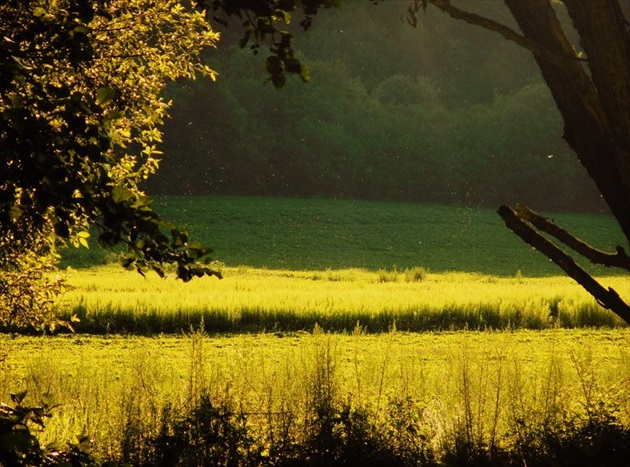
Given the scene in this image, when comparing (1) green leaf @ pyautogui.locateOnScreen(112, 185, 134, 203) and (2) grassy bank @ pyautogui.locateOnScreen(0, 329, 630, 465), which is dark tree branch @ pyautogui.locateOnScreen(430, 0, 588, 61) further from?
(2) grassy bank @ pyautogui.locateOnScreen(0, 329, 630, 465)

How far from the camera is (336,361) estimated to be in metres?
9.40

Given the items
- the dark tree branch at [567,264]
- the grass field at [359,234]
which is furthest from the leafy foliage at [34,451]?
the grass field at [359,234]

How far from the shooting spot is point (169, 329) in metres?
18.2

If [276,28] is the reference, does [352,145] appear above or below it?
above

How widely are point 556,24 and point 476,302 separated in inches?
584

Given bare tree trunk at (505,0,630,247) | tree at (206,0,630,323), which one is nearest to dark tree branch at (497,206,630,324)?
tree at (206,0,630,323)

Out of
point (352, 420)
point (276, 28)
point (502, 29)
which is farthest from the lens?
point (352, 420)

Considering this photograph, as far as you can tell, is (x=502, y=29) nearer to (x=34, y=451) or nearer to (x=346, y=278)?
(x=34, y=451)

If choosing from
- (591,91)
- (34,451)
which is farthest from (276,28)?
(591,91)

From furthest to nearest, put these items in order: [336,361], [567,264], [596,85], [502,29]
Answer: [336,361] → [567,264] → [596,85] → [502,29]

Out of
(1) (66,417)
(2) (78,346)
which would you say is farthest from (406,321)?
(1) (66,417)

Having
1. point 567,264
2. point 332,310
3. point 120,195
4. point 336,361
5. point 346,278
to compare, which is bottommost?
point 346,278

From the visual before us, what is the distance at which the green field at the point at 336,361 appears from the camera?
8.18 m

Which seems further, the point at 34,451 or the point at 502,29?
the point at 502,29
